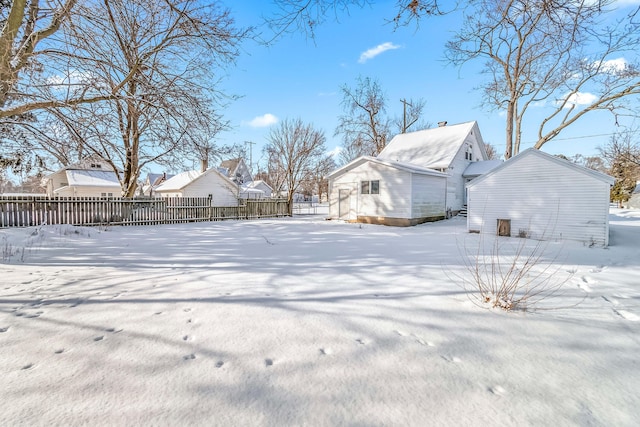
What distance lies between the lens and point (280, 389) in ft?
6.23

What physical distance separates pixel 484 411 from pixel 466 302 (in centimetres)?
198

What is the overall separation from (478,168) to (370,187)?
9057 millimetres

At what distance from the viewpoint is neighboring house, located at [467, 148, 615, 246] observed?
8680mm

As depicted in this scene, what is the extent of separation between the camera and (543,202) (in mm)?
9633

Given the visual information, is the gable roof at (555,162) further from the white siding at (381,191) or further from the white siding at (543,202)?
→ the white siding at (381,191)

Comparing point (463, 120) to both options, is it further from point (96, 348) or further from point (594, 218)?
point (96, 348)

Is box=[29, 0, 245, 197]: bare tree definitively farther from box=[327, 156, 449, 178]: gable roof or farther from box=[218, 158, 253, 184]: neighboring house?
box=[218, 158, 253, 184]: neighboring house

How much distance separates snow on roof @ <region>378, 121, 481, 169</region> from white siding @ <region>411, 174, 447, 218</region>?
183 cm

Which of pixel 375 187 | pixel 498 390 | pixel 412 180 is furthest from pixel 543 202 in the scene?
pixel 498 390

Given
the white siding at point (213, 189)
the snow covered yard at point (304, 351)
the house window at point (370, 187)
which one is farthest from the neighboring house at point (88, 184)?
the snow covered yard at point (304, 351)

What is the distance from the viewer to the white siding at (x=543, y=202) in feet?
28.6

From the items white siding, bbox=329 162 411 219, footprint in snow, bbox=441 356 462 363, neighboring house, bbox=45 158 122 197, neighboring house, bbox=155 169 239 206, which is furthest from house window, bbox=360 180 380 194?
neighboring house, bbox=45 158 122 197

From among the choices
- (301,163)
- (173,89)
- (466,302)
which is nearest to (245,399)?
(466,302)

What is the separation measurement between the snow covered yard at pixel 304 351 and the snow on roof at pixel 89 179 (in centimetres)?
2790
